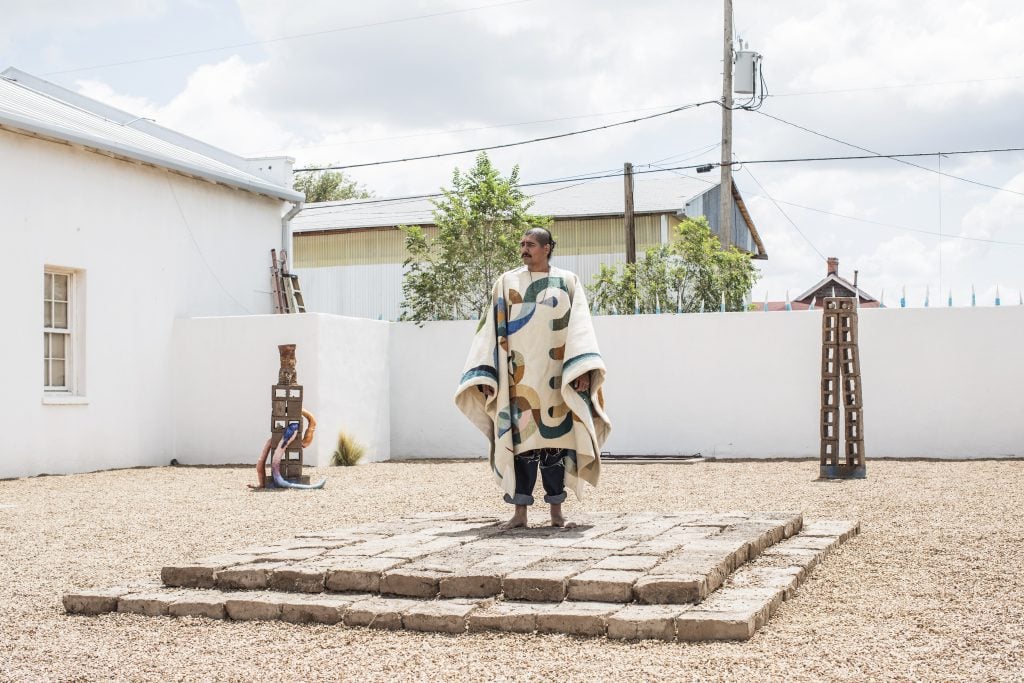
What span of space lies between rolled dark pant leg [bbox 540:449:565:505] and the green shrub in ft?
24.6

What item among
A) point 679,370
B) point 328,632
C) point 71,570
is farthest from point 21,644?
point 679,370

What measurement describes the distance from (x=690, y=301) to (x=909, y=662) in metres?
11.9

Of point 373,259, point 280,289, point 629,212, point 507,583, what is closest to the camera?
point 507,583

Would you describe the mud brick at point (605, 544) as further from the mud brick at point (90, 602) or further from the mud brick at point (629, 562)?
the mud brick at point (90, 602)

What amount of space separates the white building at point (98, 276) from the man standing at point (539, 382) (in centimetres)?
741

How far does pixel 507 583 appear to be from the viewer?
4.82 meters

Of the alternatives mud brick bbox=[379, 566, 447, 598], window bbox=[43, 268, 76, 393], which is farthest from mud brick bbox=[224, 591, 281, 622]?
window bbox=[43, 268, 76, 393]

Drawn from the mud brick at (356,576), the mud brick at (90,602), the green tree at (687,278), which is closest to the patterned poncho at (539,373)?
the mud brick at (356,576)

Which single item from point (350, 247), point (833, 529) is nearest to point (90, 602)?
point (833, 529)

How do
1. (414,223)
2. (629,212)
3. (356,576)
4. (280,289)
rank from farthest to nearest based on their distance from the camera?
1. (414,223)
2. (629,212)
3. (280,289)
4. (356,576)

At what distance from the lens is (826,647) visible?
13.6 feet

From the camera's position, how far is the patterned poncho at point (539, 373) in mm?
6461

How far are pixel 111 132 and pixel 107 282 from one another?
8.57 ft

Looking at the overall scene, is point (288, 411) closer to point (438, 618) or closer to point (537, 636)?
point (438, 618)
